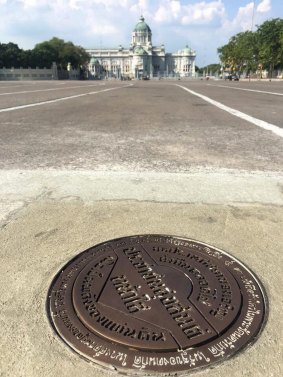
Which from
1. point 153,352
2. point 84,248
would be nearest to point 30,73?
point 84,248

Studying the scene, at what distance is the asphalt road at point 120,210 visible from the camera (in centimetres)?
184

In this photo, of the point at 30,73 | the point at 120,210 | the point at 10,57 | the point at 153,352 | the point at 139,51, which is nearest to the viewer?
the point at 153,352

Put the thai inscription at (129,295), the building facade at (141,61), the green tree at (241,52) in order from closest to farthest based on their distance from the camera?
1. the thai inscription at (129,295)
2. the green tree at (241,52)
3. the building facade at (141,61)

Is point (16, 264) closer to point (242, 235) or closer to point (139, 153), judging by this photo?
point (242, 235)

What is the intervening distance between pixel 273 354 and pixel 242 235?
4.23ft

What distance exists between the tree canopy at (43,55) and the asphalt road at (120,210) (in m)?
124

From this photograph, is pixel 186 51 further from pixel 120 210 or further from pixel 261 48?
pixel 120 210

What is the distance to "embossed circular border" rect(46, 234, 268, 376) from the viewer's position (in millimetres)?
1706

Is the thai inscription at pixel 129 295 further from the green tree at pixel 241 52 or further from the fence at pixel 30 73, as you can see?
the fence at pixel 30 73

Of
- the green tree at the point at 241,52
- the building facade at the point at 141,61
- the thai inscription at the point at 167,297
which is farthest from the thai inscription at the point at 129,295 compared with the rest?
the building facade at the point at 141,61

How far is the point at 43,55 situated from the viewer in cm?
11894

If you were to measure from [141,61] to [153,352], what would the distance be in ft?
581

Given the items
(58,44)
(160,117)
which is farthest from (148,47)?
(160,117)

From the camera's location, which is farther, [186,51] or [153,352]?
[186,51]
